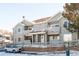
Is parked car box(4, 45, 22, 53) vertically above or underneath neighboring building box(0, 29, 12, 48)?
underneath

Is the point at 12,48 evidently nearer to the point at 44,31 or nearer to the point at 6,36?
the point at 6,36

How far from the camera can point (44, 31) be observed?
8.80 metres

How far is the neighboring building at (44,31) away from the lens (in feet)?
28.7

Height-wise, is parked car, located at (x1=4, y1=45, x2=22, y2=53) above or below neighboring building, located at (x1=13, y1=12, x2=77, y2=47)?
below

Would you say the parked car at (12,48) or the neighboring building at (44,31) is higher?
the neighboring building at (44,31)

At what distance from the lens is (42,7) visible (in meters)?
8.77

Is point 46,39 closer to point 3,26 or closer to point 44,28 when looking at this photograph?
point 44,28

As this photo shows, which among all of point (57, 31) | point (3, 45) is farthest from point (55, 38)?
point (3, 45)

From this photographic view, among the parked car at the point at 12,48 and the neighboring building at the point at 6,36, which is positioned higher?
the neighboring building at the point at 6,36

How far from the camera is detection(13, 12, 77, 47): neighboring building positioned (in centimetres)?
875

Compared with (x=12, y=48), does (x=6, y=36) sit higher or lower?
higher

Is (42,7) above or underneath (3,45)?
above

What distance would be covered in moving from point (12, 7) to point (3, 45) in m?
0.63

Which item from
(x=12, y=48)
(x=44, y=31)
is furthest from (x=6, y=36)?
(x=44, y=31)
